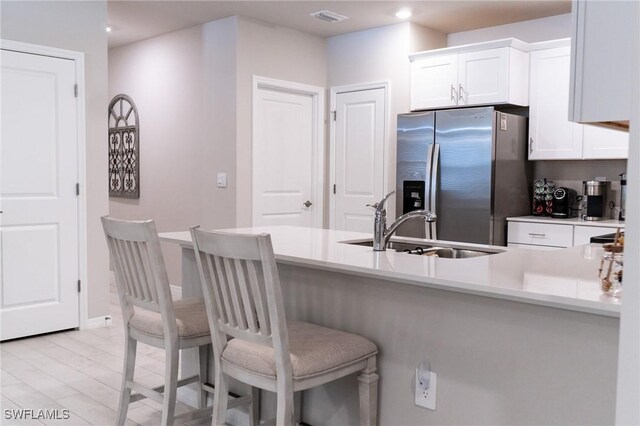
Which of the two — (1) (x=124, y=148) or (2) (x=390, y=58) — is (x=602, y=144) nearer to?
(2) (x=390, y=58)

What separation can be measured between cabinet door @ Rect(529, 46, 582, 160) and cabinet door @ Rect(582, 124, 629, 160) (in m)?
0.05

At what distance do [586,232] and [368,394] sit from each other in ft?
8.98

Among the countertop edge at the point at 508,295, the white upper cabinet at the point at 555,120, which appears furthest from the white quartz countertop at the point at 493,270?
the white upper cabinet at the point at 555,120

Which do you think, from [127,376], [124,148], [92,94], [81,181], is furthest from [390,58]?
[127,376]

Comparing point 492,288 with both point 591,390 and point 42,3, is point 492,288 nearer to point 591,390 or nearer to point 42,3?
point 591,390

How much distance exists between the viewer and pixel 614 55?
45.9 inches

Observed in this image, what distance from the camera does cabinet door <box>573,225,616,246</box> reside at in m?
4.11

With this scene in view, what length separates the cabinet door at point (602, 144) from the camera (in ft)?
13.9

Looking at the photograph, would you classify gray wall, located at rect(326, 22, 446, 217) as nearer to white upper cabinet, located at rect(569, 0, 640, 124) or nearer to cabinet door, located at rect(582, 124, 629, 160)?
cabinet door, located at rect(582, 124, 629, 160)

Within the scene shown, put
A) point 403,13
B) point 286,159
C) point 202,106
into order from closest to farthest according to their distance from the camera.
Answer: point 403,13 < point 202,106 < point 286,159

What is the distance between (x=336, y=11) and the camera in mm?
4758

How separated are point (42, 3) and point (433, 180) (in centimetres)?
313

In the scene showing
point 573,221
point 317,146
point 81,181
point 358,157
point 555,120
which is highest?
point 555,120

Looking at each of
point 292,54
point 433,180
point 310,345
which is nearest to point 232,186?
point 292,54
